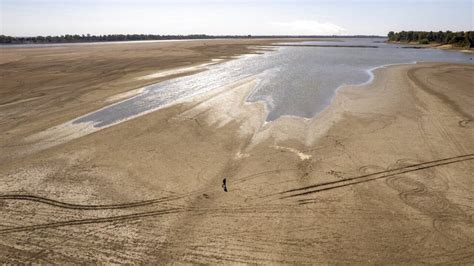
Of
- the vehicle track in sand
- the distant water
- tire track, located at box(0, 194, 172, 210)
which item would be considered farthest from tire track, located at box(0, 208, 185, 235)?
the distant water

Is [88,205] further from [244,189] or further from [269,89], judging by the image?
[269,89]

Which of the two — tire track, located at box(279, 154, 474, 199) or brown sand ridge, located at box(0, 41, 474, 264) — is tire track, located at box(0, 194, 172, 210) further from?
tire track, located at box(279, 154, 474, 199)

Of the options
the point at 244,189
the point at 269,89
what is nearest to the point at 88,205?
the point at 244,189

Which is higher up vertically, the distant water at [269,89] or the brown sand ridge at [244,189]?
the distant water at [269,89]

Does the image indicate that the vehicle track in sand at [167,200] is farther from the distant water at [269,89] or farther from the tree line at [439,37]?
the tree line at [439,37]

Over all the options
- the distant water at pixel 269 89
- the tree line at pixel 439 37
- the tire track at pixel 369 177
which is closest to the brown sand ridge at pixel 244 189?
the tire track at pixel 369 177

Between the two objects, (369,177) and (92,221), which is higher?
(369,177)
